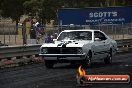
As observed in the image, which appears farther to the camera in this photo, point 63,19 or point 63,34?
point 63,19

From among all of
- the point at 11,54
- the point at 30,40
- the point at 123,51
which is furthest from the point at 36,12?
the point at 11,54

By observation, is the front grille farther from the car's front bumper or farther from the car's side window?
the car's side window

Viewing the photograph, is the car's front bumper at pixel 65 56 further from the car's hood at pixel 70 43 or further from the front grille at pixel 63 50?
the car's hood at pixel 70 43

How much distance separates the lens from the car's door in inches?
741

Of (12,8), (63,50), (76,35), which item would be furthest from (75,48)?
(12,8)

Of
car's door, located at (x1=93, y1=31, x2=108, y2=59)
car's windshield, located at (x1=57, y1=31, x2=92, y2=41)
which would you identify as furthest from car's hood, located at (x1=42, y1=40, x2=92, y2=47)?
car's door, located at (x1=93, y1=31, x2=108, y2=59)

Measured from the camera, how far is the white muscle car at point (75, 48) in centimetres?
1762

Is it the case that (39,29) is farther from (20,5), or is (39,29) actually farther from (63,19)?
(20,5)

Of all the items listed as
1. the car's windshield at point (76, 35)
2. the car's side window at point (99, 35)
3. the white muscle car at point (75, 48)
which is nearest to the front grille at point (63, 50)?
the white muscle car at point (75, 48)

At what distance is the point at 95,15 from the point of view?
41.7 metres

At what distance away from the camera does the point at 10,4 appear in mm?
76562

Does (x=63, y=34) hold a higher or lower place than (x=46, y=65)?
higher

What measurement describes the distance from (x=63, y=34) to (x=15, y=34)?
584 cm

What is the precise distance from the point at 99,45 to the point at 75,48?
181 cm
